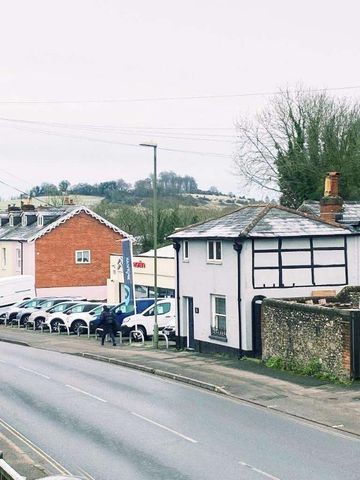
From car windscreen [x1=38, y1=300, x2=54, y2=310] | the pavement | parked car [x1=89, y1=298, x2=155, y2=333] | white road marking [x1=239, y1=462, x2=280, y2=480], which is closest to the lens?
white road marking [x1=239, y1=462, x2=280, y2=480]

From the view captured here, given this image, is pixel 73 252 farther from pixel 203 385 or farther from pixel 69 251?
pixel 203 385

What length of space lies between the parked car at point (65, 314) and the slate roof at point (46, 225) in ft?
55.8

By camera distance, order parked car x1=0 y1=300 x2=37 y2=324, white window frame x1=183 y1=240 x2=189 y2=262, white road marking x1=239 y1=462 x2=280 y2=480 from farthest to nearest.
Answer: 1. parked car x1=0 y1=300 x2=37 y2=324
2. white window frame x1=183 y1=240 x2=189 y2=262
3. white road marking x1=239 y1=462 x2=280 y2=480

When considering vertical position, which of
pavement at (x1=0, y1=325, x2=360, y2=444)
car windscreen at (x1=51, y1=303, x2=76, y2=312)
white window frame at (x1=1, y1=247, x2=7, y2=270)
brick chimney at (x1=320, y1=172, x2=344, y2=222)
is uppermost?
brick chimney at (x1=320, y1=172, x2=344, y2=222)

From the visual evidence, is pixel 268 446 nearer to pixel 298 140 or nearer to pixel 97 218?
pixel 298 140

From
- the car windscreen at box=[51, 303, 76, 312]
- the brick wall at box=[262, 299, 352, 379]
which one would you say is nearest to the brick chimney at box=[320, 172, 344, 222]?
the brick wall at box=[262, 299, 352, 379]

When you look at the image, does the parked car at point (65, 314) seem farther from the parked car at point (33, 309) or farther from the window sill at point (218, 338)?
the window sill at point (218, 338)

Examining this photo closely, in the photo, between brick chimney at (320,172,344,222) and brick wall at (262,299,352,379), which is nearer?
brick wall at (262,299,352,379)

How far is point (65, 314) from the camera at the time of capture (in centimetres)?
4925

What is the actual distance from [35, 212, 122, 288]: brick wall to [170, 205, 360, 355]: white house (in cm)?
3394

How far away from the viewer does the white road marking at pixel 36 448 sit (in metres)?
16.0

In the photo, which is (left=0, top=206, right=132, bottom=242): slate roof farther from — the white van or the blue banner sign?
the blue banner sign

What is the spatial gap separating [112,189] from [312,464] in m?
168

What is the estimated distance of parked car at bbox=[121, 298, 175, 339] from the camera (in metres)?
41.9
